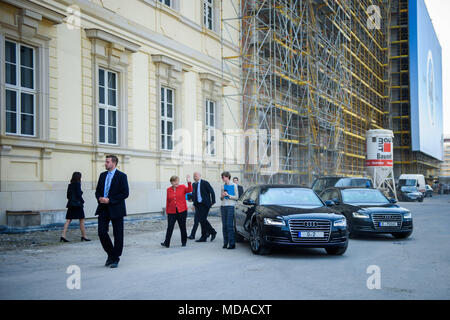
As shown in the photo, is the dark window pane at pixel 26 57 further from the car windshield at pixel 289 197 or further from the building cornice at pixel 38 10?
the car windshield at pixel 289 197

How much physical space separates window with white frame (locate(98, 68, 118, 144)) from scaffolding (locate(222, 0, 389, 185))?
781 cm

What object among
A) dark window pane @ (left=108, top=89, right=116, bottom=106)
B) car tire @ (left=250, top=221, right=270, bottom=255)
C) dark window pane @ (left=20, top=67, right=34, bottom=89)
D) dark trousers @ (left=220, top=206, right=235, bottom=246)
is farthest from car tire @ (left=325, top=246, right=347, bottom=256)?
dark window pane @ (left=108, top=89, right=116, bottom=106)

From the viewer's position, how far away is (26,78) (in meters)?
12.8

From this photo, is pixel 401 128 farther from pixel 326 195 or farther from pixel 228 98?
pixel 326 195

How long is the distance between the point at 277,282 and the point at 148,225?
8.98m

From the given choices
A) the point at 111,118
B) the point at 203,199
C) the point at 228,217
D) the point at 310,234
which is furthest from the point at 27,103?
the point at 310,234

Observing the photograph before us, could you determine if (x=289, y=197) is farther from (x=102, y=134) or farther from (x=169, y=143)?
(x=169, y=143)

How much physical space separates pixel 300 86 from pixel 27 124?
19360 millimetres

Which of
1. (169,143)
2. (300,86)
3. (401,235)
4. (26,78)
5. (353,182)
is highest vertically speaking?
(300,86)

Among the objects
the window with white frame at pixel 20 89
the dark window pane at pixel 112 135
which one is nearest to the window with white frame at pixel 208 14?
the dark window pane at pixel 112 135

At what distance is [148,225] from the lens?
15234mm

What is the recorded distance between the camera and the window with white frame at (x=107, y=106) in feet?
51.3

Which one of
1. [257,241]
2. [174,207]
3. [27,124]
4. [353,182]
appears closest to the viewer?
→ [257,241]
